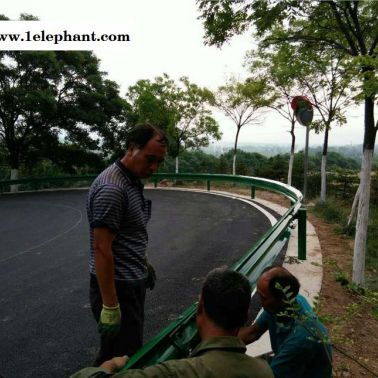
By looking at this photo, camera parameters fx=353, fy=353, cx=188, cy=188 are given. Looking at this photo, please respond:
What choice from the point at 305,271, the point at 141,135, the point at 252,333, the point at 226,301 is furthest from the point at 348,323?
the point at 141,135

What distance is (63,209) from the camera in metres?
13.0

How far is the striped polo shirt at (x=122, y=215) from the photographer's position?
2.46 m

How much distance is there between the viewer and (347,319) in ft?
10.4

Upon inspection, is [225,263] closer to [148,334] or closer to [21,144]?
[148,334]

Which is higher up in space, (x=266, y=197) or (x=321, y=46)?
(x=321, y=46)

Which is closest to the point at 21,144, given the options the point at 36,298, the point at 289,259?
the point at 36,298

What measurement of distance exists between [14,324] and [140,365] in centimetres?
337

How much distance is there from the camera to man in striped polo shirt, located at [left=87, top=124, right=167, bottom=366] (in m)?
2.45

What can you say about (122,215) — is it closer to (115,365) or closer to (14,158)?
(115,365)

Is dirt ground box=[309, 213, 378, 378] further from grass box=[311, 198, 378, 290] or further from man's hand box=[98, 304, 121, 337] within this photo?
man's hand box=[98, 304, 121, 337]

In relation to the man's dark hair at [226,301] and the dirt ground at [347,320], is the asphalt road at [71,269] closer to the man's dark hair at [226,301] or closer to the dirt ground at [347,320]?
the dirt ground at [347,320]

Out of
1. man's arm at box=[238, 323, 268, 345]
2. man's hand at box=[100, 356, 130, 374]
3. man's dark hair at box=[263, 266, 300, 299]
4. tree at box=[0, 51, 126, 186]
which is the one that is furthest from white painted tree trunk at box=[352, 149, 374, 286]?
tree at box=[0, 51, 126, 186]

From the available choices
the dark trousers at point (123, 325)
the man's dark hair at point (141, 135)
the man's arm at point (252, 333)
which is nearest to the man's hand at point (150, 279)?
the dark trousers at point (123, 325)

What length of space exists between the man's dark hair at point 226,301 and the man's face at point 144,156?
1.17m
